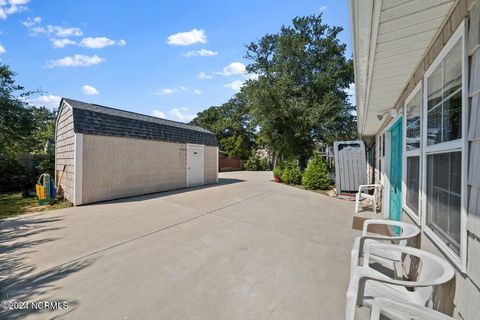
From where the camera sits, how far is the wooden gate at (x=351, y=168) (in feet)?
30.7

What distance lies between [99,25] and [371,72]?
8.04 metres

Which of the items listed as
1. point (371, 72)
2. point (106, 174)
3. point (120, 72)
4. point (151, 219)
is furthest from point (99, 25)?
point (371, 72)

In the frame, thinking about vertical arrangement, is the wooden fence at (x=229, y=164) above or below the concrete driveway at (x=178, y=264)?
above

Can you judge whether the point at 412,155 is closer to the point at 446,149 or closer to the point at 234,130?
the point at 446,149

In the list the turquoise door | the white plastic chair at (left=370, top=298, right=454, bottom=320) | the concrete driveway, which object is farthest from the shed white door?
the white plastic chair at (left=370, top=298, right=454, bottom=320)

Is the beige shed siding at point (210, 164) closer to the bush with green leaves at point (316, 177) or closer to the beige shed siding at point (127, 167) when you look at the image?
the beige shed siding at point (127, 167)

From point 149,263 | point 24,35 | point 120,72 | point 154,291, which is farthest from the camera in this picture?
point 120,72

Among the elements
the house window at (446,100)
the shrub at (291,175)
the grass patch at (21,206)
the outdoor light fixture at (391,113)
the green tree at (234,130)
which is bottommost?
the grass patch at (21,206)

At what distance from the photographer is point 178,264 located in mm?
3082

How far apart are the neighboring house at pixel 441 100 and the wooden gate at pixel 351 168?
270 inches

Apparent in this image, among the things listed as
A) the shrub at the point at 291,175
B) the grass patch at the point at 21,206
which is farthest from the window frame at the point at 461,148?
the shrub at the point at 291,175

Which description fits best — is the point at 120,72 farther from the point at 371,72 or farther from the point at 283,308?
the point at 283,308

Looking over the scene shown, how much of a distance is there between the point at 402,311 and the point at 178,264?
263cm

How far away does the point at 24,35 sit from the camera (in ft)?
24.2
